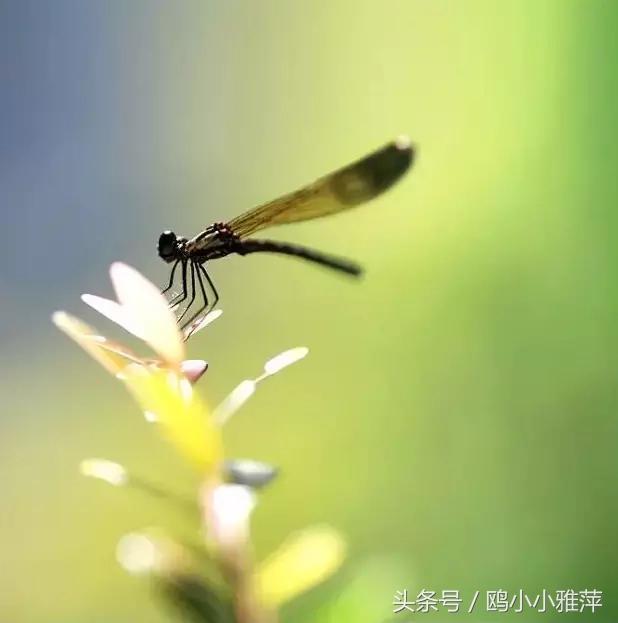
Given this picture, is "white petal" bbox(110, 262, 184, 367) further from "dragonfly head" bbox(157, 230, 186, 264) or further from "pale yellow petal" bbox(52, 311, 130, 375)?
"dragonfly head" bbox(157, 230, 186, 264)

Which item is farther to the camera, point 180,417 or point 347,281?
point 347,281

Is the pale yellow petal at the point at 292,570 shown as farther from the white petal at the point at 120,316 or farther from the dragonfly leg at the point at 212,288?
the dragonfly leg at the point at 212,288

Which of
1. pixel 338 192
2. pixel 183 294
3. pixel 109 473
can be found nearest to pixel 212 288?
pixel 183 294

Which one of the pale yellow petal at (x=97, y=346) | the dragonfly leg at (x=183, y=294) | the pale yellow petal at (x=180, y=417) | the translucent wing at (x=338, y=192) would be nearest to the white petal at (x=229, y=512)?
the pale yellow petal at (x=180, y=417)

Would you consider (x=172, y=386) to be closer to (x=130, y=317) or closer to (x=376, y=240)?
(x=130, y=317)

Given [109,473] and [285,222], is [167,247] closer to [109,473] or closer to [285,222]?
[285,222]

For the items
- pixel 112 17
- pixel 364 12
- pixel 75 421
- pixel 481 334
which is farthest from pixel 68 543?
pixel 364 12

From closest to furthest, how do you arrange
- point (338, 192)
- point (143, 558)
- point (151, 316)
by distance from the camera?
point (143, 558), point (151, 316), point (338, 192)
